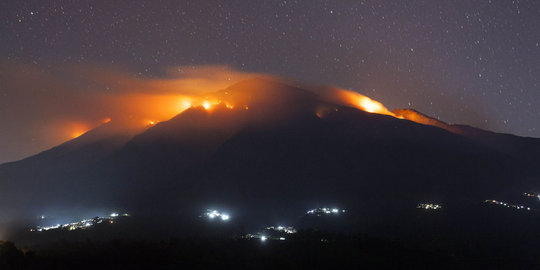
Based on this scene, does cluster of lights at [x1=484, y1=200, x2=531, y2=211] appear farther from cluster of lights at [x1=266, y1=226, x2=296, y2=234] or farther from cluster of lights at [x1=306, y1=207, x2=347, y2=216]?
cluster of lights at [x1=266, y1=226, x2=296, y2=234]

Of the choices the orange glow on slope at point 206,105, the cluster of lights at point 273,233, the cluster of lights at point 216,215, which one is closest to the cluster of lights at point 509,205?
the cluster of lights at point 273,233

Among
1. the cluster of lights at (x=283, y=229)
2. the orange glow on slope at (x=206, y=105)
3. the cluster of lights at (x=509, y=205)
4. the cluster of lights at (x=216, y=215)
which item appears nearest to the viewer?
the cluster of lights at (x=283, y=229)

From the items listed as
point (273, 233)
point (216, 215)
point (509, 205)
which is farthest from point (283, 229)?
point (509, 205)

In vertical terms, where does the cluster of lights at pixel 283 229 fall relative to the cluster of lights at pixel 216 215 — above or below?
below

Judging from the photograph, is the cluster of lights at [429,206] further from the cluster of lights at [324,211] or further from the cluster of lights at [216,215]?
the cluster of lights at [216,215]

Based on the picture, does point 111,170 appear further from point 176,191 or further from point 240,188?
point 240,188

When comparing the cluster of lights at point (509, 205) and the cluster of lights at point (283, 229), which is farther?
the cluster of lights at point (509, 205)

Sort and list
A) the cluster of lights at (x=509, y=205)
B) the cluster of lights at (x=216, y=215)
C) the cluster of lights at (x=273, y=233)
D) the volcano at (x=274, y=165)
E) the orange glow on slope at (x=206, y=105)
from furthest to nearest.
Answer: the orange glow on slope at (x=206, y=105) < the volcano at (x=274, y=165) < the cluster of lights at (x=509, y=205) < the cluster of lights at (x=216, y=215) < the cluster of lights at (x=273, y=233)
